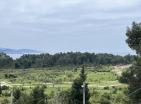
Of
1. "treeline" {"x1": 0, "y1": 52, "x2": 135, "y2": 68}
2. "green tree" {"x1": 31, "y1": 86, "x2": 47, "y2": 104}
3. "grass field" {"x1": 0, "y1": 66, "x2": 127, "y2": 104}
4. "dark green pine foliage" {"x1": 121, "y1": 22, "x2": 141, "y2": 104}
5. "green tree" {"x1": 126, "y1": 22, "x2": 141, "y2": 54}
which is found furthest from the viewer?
"treeline" {"x1": 0, "y1": 52, "x2": 135, "y2": 68}

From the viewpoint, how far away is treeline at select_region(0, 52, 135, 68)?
151875 millimetres

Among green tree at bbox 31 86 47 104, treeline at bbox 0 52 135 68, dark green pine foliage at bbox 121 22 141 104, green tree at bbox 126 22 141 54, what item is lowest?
green tree at bbox 31 86 47 104

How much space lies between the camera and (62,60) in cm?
16438

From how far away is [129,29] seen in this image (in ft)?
90.8

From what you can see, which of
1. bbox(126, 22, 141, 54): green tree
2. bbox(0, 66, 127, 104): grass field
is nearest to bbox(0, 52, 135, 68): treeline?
bbox(0, 66, 127, 104): grass field

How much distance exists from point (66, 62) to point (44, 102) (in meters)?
127

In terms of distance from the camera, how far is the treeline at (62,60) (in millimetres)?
151875

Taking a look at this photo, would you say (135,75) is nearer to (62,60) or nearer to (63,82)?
(63,82)

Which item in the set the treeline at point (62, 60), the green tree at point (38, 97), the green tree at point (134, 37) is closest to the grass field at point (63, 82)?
the green tree at point (38, 97)

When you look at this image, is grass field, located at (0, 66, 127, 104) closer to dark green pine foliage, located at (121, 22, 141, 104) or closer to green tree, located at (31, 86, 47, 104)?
green tree, located at (31, 86, 47, 104)

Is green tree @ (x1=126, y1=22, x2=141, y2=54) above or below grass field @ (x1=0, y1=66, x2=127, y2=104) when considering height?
above

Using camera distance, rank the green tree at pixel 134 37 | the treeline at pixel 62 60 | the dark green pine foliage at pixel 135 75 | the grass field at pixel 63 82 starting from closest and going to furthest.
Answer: the dark green pine foliage at pixel 135 75 → the green tree at pixel 134 37 → the grass field at pixel 63 82 → the treeline at pixel 62 60

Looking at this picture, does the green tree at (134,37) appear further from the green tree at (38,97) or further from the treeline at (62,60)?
the treeline at (62,60)

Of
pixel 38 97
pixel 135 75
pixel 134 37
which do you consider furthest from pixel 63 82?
pixel 135 75
